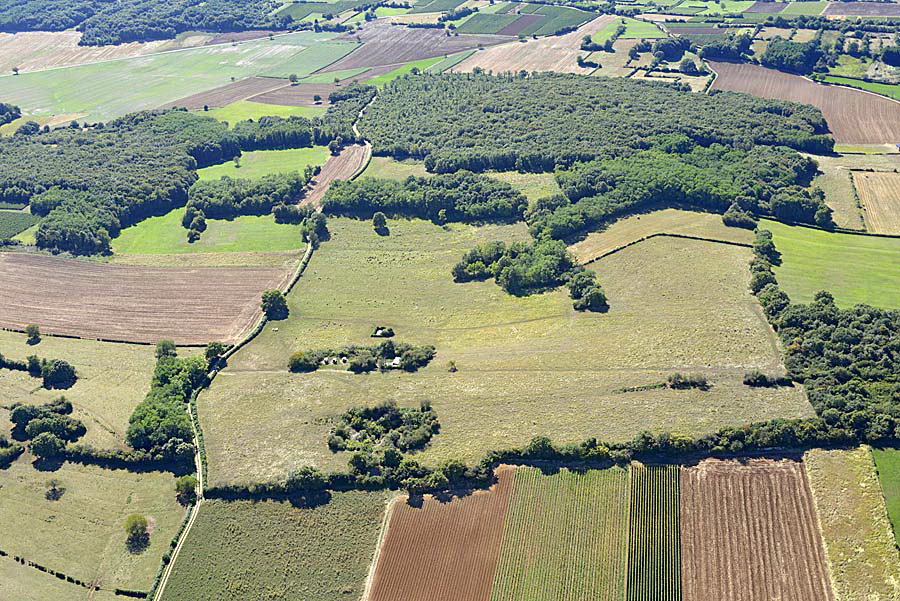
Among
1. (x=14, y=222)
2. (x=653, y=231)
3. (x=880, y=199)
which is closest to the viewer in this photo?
(x=653, y=231)

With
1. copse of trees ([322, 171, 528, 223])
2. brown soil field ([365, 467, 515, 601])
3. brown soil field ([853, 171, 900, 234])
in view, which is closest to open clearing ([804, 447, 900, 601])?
brown soil field ([365, 467, 515, 601])

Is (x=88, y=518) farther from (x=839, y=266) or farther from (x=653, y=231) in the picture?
(x=839, y=266)

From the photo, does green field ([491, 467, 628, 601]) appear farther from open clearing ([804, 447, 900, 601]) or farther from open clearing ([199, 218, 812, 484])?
open clearing ([804, 447, 900, 601])

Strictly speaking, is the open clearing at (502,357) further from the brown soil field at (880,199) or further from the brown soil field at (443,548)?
the brown soil field at (880,199)

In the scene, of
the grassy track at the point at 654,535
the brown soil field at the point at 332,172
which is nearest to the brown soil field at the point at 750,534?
the grassy track at the point at 654,535

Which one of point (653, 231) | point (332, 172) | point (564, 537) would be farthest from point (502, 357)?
point (332, 172)

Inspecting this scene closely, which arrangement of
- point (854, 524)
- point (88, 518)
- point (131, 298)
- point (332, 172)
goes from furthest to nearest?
point (332, 172) < point (131, 298) < point (88, 518) < point (854, 524)

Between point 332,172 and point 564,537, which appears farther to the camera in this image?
point 332,172
